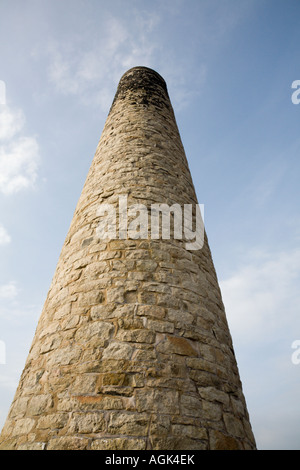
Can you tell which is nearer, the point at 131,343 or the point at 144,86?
the point at 131,343

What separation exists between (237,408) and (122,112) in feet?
17.0

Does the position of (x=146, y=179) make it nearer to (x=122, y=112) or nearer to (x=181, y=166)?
(x=181, y=166)

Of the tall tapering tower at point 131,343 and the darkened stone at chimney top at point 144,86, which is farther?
the darkened stone at chimney top at point 144,86

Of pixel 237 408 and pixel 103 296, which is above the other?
pixel 103 296

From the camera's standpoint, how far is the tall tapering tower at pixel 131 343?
2.10 metres

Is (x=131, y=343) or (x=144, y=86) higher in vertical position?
(x=144, y=86)

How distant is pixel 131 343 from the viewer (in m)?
2.41

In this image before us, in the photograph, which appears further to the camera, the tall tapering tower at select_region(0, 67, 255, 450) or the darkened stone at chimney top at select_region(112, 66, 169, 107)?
the darkened stone at chimney top at select_region(112, 66, 169, 107)

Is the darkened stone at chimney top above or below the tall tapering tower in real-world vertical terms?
above

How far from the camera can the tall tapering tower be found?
82.7 inches

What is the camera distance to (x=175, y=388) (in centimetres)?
227

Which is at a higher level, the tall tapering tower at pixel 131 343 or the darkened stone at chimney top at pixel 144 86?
the darkened stone at chimney top at pixel 144 86
